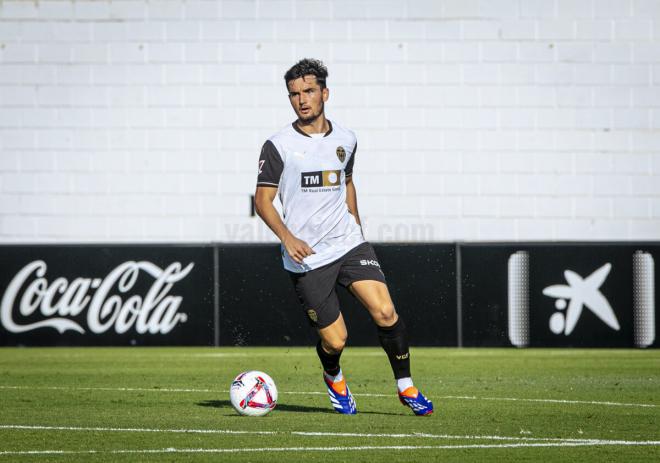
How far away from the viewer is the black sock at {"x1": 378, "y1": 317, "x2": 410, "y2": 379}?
795 centimetres

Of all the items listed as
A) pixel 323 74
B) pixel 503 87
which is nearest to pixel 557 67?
A: pixel 503 87

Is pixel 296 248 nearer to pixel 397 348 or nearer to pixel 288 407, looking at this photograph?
pixel 397 348

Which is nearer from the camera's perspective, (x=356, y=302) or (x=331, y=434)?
(x=331, y=434)

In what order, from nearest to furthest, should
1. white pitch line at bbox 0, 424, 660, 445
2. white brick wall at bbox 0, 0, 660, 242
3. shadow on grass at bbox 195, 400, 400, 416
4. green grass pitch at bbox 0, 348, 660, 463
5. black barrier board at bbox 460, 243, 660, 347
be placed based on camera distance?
green grass pitch at bbox 0, 348, 660, 463 → white pitch line at bbox 0, 424, 660, 445 → shadow on grass at bbox 195, 400, 400, 416 → black barrier board at bbox 460, 243, 660, 347 → white brick wall at bbox 0, 0, 660, 242

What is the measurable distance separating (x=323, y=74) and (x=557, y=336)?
26.2 ft

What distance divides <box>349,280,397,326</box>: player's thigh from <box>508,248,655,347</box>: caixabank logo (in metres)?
7.59

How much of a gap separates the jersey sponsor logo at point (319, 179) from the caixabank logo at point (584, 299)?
305 inches

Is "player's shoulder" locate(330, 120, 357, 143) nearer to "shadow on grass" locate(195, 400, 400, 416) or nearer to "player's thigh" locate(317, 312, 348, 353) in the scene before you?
"player's thigh" locate(317, 312, 348, 353)

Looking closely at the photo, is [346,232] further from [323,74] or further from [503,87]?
[503,87]

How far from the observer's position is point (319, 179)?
799 centimetres

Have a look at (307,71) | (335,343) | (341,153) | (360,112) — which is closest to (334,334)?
(335,343)

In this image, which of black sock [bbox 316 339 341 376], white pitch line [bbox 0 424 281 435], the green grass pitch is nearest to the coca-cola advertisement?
the green grass pitch

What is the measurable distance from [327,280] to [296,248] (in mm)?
353

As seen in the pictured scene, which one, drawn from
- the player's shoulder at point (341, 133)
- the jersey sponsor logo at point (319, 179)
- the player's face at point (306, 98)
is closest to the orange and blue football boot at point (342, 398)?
the jersey sponsor logo at point (319, 179)
